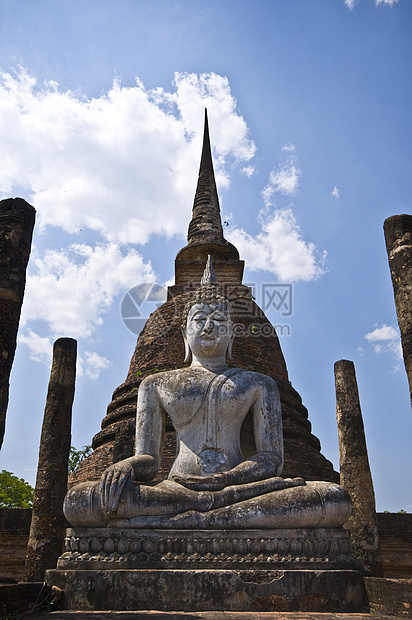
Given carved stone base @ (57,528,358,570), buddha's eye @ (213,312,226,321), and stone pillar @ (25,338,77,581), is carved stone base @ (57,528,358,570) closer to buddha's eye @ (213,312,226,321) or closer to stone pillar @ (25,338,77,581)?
buddha's eye @ (213,312,226,321)

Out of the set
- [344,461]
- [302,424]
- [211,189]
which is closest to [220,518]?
[344,461]

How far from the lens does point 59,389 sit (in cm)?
995

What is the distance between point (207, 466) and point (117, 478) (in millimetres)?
1009

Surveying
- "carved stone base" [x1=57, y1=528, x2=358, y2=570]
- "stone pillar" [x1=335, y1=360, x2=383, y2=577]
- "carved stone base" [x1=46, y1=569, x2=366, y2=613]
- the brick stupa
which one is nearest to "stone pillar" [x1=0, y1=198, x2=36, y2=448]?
"carved stone base" [x1=57, y1=528, x2=358, y2=570]

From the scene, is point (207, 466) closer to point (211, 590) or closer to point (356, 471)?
point (211, 590)

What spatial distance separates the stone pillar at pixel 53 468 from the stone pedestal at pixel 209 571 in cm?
483

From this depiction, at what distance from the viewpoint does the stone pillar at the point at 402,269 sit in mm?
5203

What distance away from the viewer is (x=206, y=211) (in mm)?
18312

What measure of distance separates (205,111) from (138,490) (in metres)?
24.5

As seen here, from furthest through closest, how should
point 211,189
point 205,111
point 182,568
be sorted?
point 205,111 < point 211,189 < point 182,568

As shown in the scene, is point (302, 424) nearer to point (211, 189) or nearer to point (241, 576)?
point (241, 576)

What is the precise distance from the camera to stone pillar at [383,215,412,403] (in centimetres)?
520

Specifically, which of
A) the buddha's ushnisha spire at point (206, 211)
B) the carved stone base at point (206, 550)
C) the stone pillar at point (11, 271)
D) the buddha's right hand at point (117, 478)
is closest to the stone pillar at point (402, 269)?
the carved stone base at point (206, 550)

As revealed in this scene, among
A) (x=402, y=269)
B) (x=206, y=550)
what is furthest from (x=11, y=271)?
(x=402, y=269)
